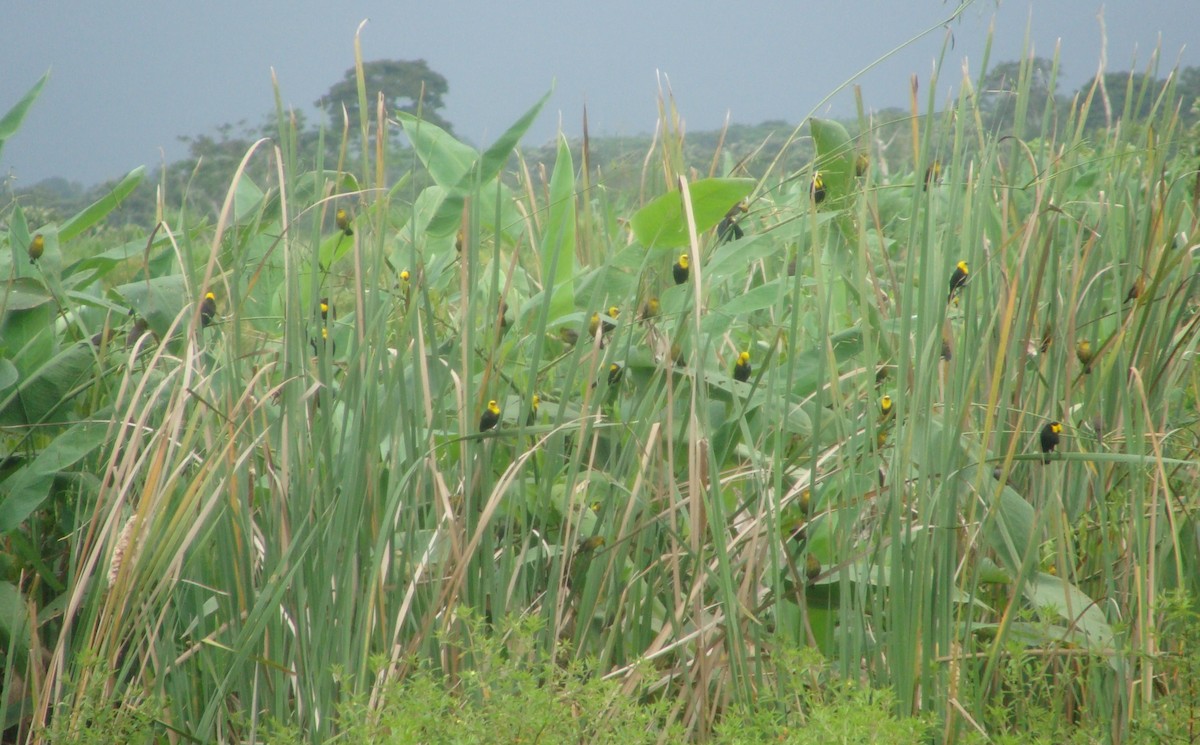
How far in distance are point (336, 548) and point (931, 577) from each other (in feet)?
2.18

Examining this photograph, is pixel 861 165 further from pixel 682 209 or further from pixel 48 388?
pixel 48 388

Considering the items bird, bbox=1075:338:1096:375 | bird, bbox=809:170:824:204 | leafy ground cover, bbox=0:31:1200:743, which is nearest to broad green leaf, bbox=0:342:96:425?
leafy ground cover, bbox=0:31:1200:743

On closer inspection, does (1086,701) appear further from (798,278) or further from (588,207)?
(588,207)

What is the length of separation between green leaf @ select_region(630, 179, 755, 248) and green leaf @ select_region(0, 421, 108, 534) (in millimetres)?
809

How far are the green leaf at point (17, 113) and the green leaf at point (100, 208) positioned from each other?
17 cm

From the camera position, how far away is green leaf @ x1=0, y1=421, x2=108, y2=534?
4.56 feet

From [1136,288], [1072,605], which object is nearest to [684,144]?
[1136,288]

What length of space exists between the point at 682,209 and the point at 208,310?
27.7 inches

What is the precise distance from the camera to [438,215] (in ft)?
5.52

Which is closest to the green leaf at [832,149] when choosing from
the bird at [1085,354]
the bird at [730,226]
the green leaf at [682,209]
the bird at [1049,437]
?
the bird at [730,226]

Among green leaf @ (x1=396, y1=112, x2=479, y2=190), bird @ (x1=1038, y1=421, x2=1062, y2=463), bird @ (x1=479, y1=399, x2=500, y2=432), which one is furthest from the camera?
green leaf @ (x1=396, y1=112, x2=479, y2=190)

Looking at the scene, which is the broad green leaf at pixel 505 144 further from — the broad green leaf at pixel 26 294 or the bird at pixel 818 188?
the broad green leaf at pixel 26 294

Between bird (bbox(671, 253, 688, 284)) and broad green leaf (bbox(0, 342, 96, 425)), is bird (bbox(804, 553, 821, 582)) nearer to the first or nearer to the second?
bird (bbox(671, 253, 688, 284))

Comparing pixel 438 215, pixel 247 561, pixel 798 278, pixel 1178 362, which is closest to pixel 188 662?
pixel 247 561
